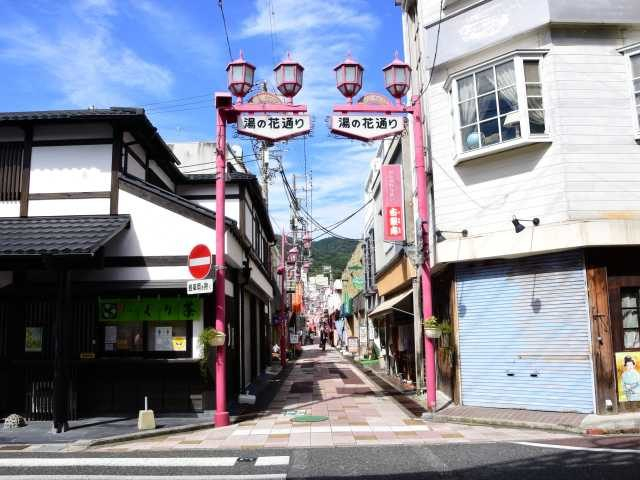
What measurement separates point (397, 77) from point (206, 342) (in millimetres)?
8074

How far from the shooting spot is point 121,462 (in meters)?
8.91

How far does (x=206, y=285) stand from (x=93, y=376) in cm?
409

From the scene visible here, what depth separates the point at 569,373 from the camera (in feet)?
38.8

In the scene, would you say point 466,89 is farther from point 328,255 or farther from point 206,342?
point 328,255

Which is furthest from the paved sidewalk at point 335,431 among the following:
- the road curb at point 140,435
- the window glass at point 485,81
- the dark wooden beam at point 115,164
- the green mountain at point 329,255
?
the green mountain at point 329,255

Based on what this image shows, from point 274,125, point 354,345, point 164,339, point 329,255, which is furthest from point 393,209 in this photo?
point 329,255

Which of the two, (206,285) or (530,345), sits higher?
(206,285)

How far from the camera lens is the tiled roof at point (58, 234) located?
11609 mm

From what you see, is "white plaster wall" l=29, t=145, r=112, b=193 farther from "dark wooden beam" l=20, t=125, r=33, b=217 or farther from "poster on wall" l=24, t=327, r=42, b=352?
"poster on wall" l=24, t=327, r=42, b=352

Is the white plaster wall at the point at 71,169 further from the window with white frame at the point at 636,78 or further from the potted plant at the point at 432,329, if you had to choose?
the window with white frame at the point at 636,78

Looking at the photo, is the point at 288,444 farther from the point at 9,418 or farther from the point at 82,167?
the point at 82,167

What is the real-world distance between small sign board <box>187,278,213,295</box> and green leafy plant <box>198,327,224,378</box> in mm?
1022

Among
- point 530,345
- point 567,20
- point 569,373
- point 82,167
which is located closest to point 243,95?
point 82,167

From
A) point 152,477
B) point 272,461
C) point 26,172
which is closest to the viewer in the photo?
point 152,477
